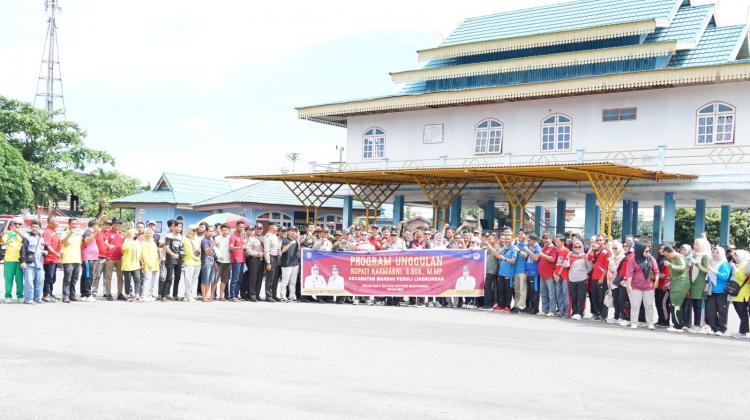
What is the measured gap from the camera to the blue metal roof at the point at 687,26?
29.3m

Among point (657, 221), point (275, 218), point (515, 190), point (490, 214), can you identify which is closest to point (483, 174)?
point (515, 190)

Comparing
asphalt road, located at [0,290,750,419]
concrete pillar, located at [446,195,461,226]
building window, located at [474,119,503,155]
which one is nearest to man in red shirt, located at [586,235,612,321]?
asphalt road, located at [0,290,750,419]

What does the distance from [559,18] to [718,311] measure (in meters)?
22.3

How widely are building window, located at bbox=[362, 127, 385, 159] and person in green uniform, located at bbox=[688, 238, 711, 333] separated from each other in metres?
22.8

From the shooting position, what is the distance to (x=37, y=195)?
5200cm

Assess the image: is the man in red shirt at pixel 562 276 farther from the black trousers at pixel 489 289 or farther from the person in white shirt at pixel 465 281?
the person in white shirt at pixel 465 281

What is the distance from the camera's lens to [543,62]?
30688 mm

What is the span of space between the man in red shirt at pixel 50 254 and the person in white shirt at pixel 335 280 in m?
6.01

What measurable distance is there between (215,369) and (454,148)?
25997 millimetres

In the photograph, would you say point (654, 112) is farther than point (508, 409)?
Yes

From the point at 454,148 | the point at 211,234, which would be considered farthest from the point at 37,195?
the point at 211,234

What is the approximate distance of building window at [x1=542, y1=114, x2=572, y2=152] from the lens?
3048 centimetres

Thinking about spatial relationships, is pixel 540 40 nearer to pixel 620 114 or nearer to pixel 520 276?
pixel 620 114

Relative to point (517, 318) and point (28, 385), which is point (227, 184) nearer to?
point (517, 318)
